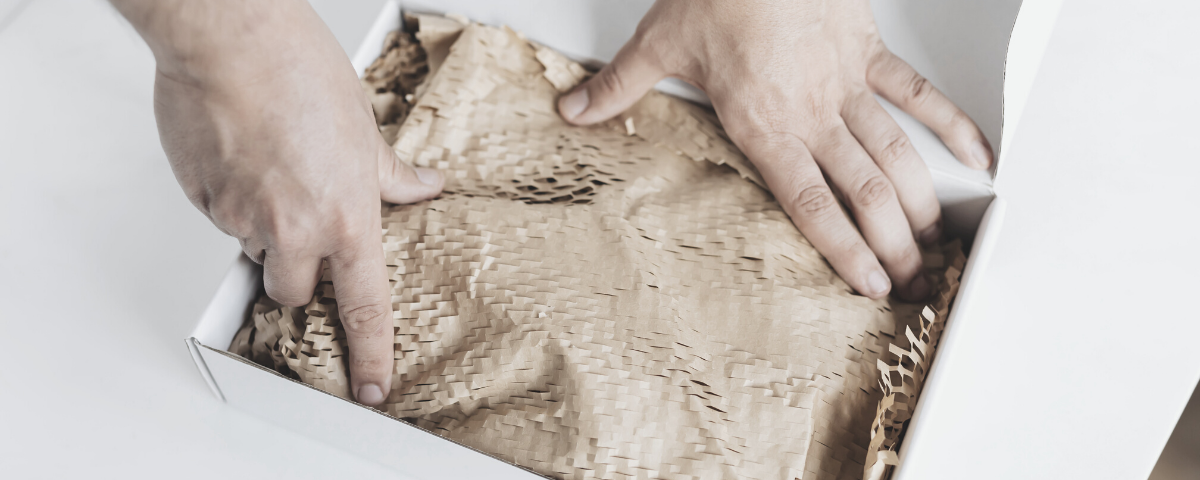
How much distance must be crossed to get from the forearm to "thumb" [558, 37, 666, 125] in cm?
27

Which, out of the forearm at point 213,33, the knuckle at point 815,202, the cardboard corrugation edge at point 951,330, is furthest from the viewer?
the knuckle at point 815,202

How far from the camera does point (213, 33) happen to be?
0.40 metres

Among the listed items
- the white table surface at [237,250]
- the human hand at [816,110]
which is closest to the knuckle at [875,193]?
the human hand at [816,110]

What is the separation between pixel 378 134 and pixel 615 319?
20 centimetres

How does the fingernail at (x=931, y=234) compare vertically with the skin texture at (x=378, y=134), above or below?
below

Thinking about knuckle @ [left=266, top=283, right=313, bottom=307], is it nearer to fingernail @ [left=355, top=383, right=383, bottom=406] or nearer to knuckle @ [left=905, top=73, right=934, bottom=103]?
fingernail @ [left=355, top=383, right=383, bottom=406]

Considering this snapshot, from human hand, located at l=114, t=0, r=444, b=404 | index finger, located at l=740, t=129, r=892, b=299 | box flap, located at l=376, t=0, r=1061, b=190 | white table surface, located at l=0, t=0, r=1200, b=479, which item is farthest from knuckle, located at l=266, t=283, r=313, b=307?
index finger, located at l=740, t=129, r=892, b=299

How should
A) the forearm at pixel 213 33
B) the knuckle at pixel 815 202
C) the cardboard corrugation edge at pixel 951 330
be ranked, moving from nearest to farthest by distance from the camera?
the forearm at pixel 213 33
the cardboard corrugation edge at pixel 951 330
the knuckle at pixel 815 202

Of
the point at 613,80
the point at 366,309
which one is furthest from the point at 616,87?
the point at 366,309

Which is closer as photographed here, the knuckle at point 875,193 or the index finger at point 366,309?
the index finger at point 366,309

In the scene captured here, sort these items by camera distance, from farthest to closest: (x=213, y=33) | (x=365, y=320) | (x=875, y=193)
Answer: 1. (x=875, y=193)
2. (x=365, y=320)
3. (x=213, y=33)

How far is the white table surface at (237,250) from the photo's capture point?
579 mm

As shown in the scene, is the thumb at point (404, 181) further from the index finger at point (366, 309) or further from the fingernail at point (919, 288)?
the fingernail at point (919, 288)

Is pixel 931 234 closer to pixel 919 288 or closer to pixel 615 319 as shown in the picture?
pixel 919 288
